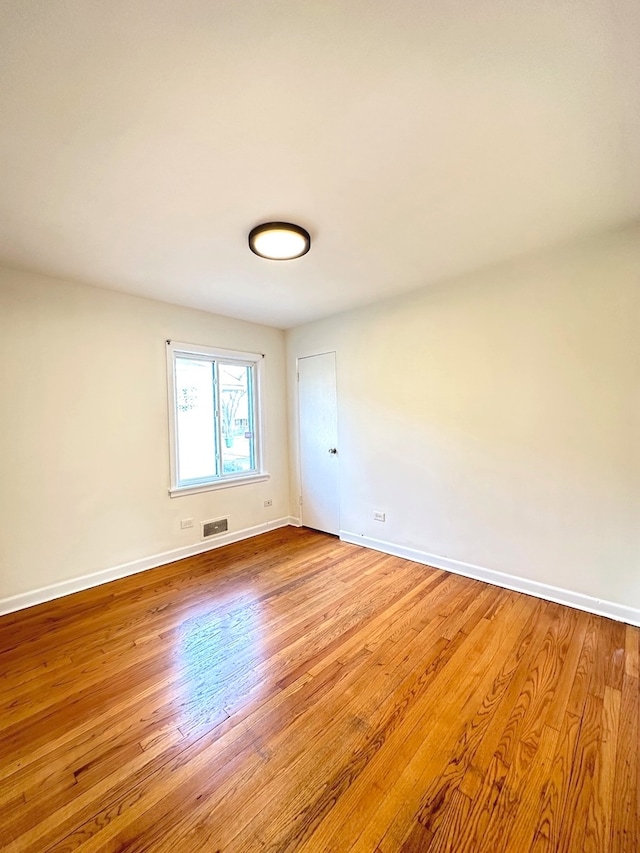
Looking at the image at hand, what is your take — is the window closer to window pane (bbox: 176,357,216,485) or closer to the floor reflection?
window pane (bbox: 176,357,216,485)

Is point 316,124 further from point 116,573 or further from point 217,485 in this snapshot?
point 116,573

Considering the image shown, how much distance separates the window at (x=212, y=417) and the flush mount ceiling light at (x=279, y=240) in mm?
1633

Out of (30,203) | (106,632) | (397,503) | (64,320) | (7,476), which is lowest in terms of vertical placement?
(106,632)

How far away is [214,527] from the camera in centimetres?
365

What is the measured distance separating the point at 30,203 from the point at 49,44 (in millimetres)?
969

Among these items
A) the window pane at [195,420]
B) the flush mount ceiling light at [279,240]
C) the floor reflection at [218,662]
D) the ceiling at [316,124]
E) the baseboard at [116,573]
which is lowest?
the floor reflection at [218,662]

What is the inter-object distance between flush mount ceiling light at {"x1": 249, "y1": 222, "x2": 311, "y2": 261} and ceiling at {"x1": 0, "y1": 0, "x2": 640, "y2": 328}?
0.07 m

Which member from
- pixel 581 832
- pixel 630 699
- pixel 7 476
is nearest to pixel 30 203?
pixel 7 476

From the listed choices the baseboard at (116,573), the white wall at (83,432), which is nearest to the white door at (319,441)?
the baseboard at (116,573)

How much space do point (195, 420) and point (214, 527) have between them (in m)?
1.15

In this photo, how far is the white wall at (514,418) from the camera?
220cm

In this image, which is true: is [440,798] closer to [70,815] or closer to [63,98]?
[70,815]

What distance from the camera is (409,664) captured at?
1.86 meters

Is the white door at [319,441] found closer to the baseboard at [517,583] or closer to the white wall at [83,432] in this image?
the baseboard at [517,583]
